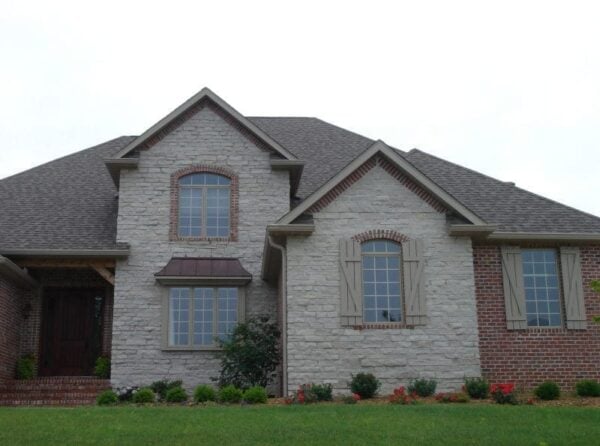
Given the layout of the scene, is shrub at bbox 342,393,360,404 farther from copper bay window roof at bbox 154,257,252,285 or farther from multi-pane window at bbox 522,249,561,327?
copper bay window roof at bbox 154,257,252,285

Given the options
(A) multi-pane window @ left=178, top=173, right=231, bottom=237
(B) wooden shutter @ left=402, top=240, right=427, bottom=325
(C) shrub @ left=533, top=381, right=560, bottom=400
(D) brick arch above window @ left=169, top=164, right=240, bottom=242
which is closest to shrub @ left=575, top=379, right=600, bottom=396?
(C) shrub @ left=533, top=381, right=560, bottom=400

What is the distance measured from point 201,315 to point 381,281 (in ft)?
16.7

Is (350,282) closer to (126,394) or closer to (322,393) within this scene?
(322,393)

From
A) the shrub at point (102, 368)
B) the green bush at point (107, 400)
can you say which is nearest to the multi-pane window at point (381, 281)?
the green bush at point (107, 400)

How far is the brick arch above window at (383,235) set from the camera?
17.3 meters

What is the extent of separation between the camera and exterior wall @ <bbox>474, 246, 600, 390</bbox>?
17.9m

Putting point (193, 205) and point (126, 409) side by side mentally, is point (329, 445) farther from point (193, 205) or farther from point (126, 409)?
point (193, 205)

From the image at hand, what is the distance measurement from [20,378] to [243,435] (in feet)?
34.0

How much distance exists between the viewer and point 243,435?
→ 440 inches

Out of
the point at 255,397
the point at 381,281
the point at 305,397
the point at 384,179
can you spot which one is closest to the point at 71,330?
the point at 255,397

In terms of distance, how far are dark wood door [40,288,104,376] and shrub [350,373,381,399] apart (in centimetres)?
787

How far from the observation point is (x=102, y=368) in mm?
19766

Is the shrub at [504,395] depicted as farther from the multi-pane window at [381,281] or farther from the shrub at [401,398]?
the multi-pane window at [381,281]

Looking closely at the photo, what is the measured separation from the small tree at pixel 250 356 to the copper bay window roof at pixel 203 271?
1.49m
